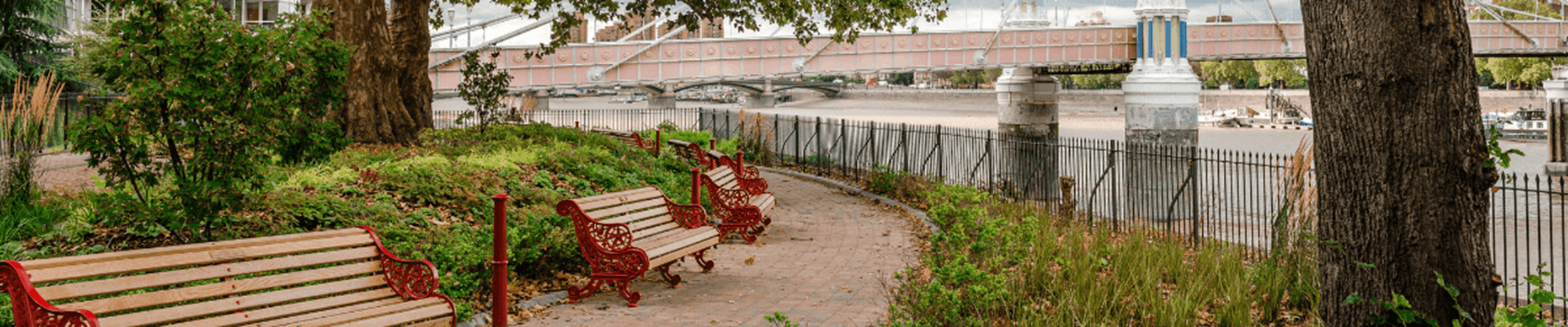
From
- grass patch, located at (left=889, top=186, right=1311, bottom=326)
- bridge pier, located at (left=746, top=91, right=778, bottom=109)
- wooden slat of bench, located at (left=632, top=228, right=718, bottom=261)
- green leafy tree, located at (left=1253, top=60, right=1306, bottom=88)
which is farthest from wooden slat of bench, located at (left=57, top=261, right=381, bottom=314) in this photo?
green leafy tree, located at (left=1253, top=60, right=1306, bottom=88)

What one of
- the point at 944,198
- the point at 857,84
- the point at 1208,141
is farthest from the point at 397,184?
the point at 857,84

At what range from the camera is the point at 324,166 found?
9.74 meters

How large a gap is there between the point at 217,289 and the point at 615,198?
10.6 ft

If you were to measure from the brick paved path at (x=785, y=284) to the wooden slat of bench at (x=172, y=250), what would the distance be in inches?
57.2

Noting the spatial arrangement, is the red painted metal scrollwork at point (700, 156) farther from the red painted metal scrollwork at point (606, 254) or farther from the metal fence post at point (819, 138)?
the red painted metal scrollwork at point (606, 254)

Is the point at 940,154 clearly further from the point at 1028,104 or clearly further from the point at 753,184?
the point at 1028,104

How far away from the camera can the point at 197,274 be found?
179 inches

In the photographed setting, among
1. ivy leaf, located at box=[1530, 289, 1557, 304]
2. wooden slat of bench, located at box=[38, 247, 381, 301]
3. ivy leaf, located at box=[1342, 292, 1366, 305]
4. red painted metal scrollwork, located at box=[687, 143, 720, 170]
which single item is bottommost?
ivy leaf, located at box=[1342, 292, 1366, 305]

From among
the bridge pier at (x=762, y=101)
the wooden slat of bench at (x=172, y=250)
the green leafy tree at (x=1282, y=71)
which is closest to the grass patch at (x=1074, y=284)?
the wooden slat of bench at (x=172, y=250)

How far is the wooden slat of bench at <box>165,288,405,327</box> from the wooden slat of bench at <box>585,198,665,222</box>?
1.94m

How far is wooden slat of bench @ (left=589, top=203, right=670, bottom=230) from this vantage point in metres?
7.44

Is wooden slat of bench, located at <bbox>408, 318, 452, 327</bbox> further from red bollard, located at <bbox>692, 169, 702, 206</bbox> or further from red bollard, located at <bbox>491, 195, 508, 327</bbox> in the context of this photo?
red bollard, located at <bbox>692, 169, 702, 206</bbox>

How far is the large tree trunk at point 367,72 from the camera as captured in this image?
1302 centimetres

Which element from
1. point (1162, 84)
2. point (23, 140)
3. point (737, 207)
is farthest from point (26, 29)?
point (1162, 84)
